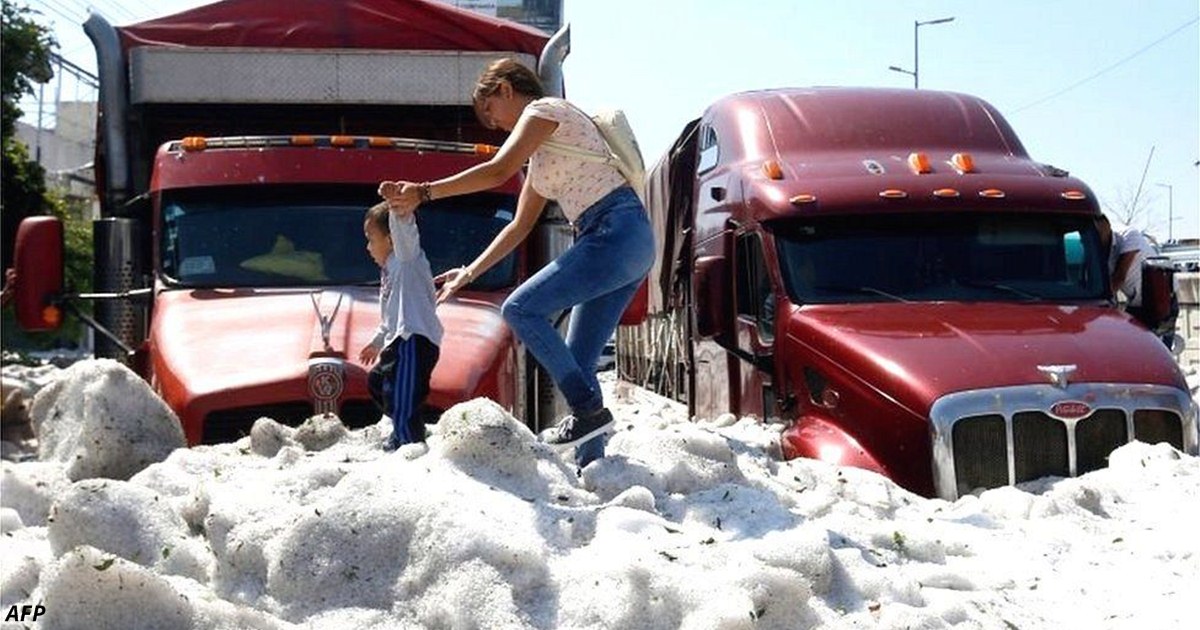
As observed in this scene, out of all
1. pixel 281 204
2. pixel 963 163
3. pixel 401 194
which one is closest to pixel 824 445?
pixel 963 163

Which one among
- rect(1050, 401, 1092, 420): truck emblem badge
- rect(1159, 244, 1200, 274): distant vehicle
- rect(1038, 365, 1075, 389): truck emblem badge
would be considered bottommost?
rect(1159, 244, 1200, 274): distant vehicle

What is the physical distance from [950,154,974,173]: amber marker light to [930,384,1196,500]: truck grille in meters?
2.36

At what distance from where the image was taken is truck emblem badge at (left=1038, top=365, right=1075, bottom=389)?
22.7 ft

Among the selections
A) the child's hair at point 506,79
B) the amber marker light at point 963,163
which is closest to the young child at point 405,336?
the child's hair at point 506,79

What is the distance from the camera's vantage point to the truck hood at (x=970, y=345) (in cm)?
696

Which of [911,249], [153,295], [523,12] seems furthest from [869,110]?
[523,12]

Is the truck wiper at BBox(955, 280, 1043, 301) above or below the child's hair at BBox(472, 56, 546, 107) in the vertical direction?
below

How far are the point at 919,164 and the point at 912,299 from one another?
1098 millimetres

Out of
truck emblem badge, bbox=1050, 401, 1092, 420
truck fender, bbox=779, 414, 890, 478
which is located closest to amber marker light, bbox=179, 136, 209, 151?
truck fender, bbox=779, 414, 890, 478

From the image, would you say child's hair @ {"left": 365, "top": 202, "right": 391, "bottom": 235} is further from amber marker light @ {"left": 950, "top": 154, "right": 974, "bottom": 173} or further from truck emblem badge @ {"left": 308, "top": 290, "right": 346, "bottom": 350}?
amber marker light @ {"left": 950, "top": 154, "right": 974, "bottom": 173}

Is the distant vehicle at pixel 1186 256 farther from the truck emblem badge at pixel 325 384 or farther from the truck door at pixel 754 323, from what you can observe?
the truck emblem badge at pixel 325 384

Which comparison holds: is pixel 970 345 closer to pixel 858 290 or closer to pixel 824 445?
pixel 824 445

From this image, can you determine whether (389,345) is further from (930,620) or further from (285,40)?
(285,40)

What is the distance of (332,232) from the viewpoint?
25.2ft
